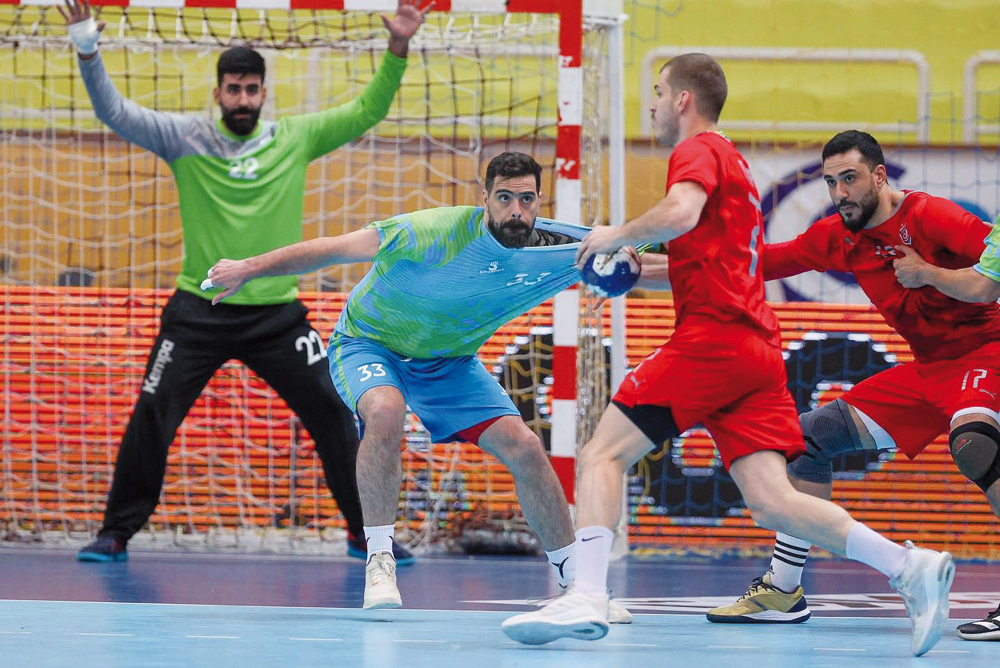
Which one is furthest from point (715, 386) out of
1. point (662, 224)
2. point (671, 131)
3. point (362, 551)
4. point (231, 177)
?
point (231, 177)

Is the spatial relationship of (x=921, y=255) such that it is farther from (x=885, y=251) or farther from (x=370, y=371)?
(x=370, y=371)

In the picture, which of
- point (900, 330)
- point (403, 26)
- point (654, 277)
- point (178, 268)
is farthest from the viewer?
point (178, 268)

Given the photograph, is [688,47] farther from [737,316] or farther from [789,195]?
[737,316]

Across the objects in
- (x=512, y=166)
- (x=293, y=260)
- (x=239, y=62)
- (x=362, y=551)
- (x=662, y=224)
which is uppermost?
(x=239, y=62)

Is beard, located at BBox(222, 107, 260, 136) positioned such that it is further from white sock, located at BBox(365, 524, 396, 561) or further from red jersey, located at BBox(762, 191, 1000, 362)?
red jersey, located at BBox(762, 191, 1000, 362)

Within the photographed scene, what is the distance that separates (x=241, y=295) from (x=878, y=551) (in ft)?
11.5

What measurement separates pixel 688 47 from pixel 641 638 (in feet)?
21.5

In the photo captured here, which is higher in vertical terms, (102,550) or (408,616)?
(408,616)

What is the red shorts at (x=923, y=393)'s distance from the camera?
183 inches

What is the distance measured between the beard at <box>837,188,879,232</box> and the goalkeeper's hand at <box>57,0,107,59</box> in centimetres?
357

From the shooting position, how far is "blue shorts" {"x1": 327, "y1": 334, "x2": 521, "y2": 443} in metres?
4.95

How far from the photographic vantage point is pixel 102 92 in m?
6.30

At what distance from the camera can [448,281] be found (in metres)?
4.86

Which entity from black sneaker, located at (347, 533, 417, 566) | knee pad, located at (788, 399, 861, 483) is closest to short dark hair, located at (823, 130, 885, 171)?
knee pad, located at (788, 399, 861, 483)
